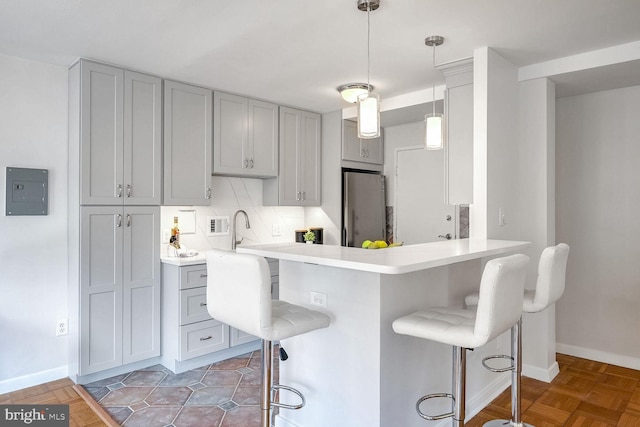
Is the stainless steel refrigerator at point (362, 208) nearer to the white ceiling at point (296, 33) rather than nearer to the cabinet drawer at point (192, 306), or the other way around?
the white ceiling at point (296, 33)

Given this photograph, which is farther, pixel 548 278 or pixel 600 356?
pixel 600 356

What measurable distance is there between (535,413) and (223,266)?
216 cm

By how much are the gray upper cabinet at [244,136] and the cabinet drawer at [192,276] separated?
2.85ft

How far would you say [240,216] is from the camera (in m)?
4.11

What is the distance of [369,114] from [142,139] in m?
1.88

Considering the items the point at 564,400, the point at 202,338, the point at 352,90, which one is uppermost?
the point at 352,90

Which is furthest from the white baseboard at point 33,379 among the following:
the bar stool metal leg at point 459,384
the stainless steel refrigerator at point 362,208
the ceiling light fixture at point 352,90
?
the ceiling light fixture at point 352,90

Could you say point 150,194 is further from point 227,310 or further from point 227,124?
point 227,310

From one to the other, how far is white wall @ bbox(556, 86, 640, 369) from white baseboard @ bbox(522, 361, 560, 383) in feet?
1.92

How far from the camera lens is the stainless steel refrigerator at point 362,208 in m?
4.30

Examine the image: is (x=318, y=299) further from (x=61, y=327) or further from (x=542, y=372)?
(x=61, y=327)

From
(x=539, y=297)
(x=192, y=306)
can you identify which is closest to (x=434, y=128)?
(x=539, y=297)

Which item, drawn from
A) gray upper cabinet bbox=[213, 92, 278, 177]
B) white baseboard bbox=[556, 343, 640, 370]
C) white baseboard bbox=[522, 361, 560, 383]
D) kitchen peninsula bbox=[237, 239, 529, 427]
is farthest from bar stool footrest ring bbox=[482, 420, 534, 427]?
gray upper cabinet bbox=[213, 92, 278, 177]

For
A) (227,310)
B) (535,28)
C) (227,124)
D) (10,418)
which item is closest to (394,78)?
(535,28)
